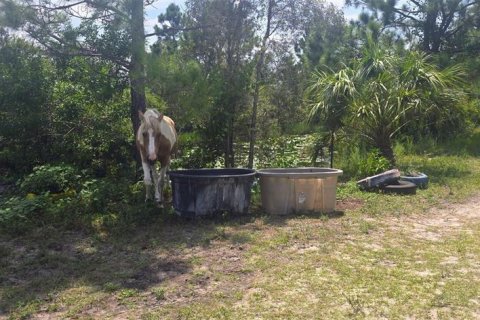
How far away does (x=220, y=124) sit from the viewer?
27.9 feet

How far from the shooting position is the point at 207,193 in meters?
6.23

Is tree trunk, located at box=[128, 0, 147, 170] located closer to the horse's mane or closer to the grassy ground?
the horse's mane

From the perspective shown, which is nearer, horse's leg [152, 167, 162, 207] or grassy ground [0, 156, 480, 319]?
grassy ground [0, 156, 480, 319]

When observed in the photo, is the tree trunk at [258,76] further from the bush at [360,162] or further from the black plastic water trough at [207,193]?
the black plastic water trough at [207,193]

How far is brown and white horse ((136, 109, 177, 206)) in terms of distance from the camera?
6.34 metres

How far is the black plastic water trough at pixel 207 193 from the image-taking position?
621 centimetres

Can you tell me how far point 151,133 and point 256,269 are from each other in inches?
104

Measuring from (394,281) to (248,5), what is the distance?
5705 mm

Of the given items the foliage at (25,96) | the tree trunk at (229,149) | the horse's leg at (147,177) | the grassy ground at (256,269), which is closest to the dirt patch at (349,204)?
the grassy ground at (256,269)

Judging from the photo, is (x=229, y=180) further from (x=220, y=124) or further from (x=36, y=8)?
(x=36, y=8)

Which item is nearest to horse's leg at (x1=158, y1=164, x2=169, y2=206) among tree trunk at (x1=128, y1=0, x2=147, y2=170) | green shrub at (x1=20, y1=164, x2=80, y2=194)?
tree trunk at (x1=128, y1=0, x2=147, y2=170)

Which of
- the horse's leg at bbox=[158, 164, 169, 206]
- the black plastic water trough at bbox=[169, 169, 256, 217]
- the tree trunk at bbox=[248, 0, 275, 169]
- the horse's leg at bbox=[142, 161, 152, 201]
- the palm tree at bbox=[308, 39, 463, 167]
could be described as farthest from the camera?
the palm tree at bbox=[308, 39, 463, 167]

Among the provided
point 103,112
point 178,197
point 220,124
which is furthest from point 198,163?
point 178,197

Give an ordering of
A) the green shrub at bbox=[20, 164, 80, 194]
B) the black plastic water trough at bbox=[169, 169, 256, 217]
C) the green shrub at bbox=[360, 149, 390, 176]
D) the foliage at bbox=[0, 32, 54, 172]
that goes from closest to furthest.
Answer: the black plastic water trough at bbox=[169, 169, 256, 217] → the green shrub at bbox=[20, 164, 80, 194] → the foliage at bbox=[0, 32, 54, 172] → the green shrub at bbox=[360, 149, 390, 176]
